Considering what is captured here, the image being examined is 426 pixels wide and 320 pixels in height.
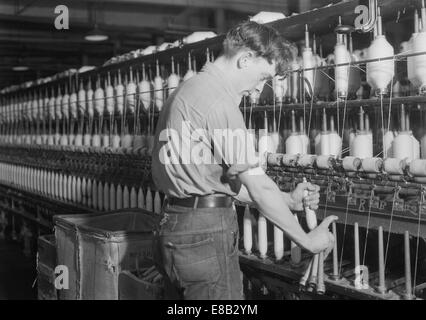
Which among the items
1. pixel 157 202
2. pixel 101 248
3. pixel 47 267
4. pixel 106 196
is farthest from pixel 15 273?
pixel 101 248

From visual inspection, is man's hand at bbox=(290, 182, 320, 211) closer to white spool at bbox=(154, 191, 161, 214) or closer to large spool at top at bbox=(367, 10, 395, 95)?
large spool at top at bbox=(367, 10, 395, 95)

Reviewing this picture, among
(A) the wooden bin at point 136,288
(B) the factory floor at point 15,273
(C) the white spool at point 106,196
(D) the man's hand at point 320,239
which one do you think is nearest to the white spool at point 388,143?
(D) the man's hand at point 320,239

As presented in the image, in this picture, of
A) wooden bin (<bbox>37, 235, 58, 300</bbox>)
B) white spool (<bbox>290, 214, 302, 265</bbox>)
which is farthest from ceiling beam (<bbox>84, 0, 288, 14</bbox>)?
white spool (<bbox>290, 214, 302, 265</bbox>)

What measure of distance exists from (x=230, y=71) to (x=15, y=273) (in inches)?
176

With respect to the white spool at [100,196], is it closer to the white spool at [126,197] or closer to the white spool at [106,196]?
the white spool at [106,196]

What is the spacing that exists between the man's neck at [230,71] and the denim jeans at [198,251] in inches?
17.9

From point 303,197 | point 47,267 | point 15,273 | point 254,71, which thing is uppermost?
point 254,71

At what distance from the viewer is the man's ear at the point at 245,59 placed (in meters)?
2.03

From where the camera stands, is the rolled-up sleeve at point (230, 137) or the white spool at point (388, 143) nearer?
the rolled-up sleeve at point (230, 137)

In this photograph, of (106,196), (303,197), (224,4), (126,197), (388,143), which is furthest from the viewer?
(224,4)

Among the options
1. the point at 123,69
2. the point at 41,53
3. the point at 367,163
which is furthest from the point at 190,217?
the point at 41,53

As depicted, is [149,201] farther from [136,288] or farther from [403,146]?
[403,146]

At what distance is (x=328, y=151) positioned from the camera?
283 cm
